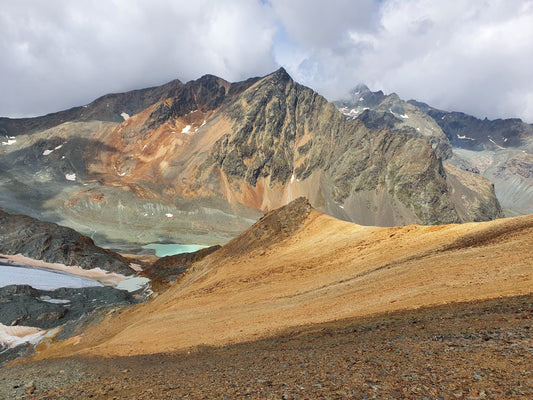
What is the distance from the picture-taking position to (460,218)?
105 metres

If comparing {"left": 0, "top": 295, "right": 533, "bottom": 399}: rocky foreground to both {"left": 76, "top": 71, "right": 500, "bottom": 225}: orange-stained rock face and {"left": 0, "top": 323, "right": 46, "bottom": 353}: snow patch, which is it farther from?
{"left": 76, "top": 71, "right": 500, "bottom": 225}: orange-stained rock face

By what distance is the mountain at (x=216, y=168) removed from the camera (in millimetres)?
106812

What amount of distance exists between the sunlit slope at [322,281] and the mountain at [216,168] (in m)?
74.7

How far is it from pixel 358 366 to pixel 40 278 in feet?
158

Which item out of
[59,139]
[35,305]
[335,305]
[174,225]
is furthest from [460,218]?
[59,139]

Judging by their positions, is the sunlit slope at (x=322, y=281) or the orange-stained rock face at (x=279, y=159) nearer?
the sunlit slope at (x=322, y=281)

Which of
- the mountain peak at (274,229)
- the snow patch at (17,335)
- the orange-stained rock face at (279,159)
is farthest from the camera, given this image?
the orange-stained rock face at (279,159)

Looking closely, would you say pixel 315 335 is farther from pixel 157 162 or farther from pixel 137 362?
pixel 157 162

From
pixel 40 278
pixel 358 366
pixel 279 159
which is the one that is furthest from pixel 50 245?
pixel 279 159

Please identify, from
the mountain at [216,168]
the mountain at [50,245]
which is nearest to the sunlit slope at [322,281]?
the mountain at [50,245]

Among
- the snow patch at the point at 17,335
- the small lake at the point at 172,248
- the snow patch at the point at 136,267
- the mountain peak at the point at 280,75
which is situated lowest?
the snow patch at the point at 17,335

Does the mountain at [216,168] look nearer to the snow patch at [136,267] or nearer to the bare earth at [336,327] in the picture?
the snow patch at [136,267]

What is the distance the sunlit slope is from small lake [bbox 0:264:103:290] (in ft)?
62.8

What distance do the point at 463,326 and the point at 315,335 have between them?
508 centimetres
